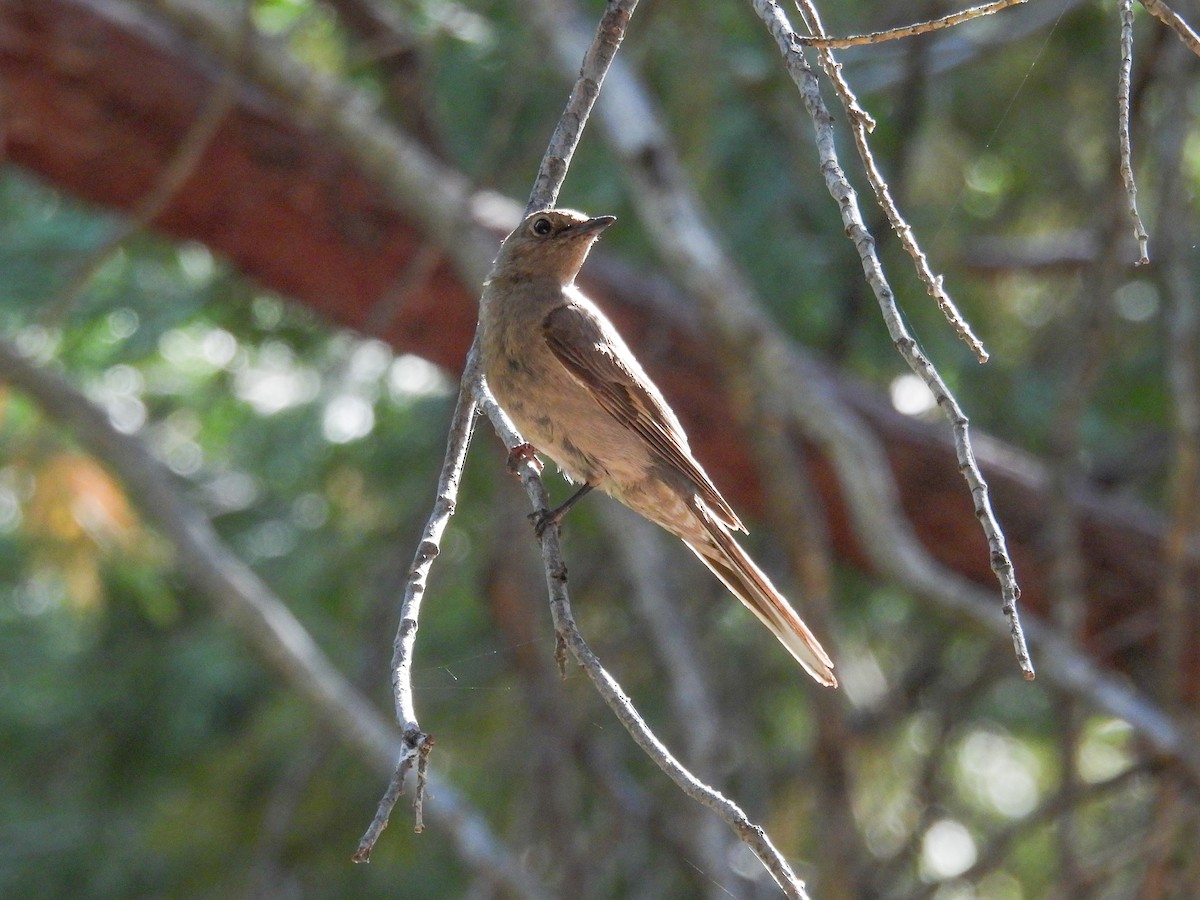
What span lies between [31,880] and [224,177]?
3.71 metres

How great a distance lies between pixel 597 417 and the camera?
4.42 m

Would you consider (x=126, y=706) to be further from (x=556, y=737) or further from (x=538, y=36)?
(x=538, y=36)

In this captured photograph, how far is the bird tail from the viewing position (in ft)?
12.5

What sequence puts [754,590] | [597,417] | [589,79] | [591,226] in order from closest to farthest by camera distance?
[589,79], [754,590], [597,417], [591,226]

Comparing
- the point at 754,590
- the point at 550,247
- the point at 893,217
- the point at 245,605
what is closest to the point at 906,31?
the point at 893,217

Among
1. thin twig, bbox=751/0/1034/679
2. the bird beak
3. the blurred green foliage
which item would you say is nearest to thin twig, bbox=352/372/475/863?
thin twig, bbox=751/0/1034/679

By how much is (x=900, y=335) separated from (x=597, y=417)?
2.22 metres

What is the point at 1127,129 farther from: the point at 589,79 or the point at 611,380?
the point at 611,380

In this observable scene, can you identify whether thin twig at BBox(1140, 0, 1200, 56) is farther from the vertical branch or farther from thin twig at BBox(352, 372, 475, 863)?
thin twig at BBox(352, 372, 475, 863)

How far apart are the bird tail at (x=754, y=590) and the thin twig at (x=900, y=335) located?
1473 mm

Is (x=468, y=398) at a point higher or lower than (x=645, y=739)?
higher

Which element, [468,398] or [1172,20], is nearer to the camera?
[1172,20]

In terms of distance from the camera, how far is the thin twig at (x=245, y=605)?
5340 mm

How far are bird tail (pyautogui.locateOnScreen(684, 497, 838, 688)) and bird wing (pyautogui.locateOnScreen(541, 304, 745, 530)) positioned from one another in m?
0.15
